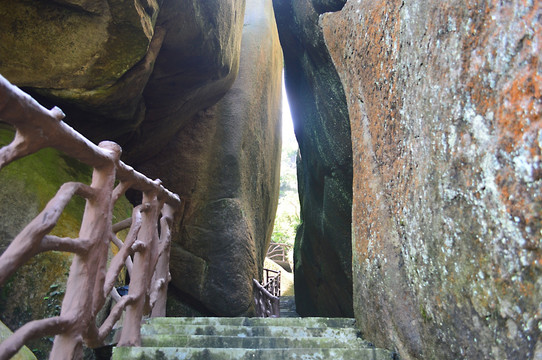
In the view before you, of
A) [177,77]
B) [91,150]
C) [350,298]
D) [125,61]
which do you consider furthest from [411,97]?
[350,298]

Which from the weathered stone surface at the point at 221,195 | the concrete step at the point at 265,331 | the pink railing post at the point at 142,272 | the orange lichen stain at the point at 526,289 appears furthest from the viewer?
the weathered stone surface at the point at 221,195

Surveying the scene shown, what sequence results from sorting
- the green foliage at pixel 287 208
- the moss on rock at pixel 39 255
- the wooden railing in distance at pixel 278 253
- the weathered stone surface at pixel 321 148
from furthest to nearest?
1. the green foliage at pixel 287 208
2. the wooden railing in distance at pixel 278 253
3. the weathered stone surface at pixel 321 148
4. the moss on rock at pixel 39 255

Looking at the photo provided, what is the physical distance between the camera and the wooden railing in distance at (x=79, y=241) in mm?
1271

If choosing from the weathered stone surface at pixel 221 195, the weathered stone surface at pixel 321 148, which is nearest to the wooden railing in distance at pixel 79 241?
the weathered stone surface at pixel 321 148

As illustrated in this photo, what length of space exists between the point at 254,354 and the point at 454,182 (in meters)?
1.21

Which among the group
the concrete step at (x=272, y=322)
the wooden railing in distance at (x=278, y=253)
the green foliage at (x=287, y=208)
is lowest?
the concrete step at (x=272, y=322)

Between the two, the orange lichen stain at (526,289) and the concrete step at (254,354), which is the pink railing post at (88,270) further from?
the orange lichen stain at (526,289)

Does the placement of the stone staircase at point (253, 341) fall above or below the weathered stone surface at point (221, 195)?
below

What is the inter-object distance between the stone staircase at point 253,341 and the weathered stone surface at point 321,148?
2822mm

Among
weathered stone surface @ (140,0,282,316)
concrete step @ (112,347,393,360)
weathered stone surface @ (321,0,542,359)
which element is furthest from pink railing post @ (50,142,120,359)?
weathered stone surface @ (140,0,282,316)

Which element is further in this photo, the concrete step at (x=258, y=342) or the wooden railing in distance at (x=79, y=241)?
the concrete step at (x=258, y=342)

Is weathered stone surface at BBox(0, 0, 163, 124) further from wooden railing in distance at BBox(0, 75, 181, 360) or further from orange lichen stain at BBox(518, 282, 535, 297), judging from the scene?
orange lichen stain at BBox(518, 282, 535, 297)

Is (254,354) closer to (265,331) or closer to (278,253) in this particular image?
(265,331)

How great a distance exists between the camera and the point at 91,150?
5.80 ft
